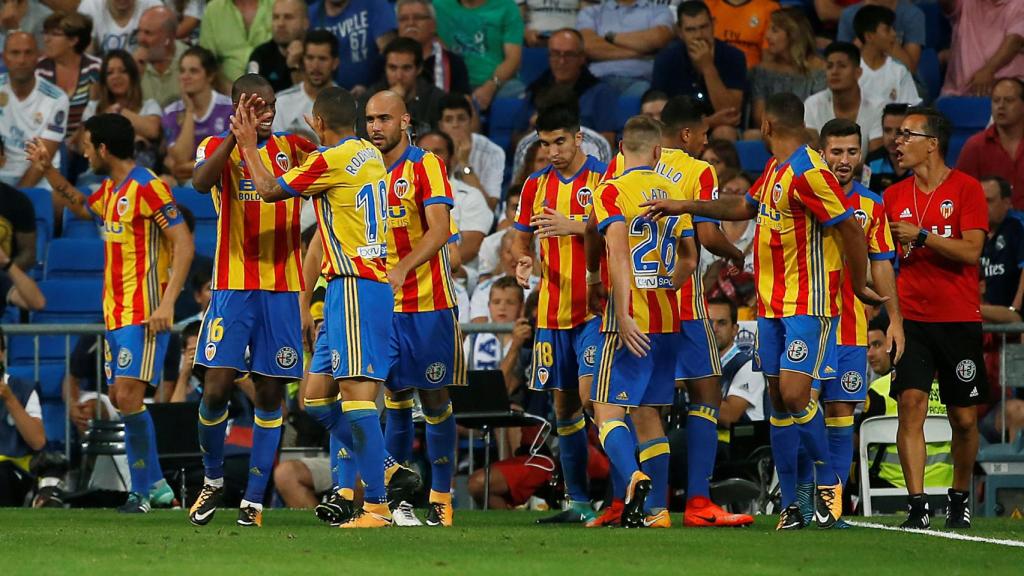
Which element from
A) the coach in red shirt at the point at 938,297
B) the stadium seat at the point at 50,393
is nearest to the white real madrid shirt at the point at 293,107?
the stadium seat at the point at 50,393

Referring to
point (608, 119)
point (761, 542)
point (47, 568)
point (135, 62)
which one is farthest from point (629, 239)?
point (135, 62)

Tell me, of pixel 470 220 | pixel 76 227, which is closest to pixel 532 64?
pixel 470 220

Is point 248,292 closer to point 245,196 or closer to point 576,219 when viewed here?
point 245,196

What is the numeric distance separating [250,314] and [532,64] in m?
9.21

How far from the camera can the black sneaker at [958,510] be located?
10.6 meters

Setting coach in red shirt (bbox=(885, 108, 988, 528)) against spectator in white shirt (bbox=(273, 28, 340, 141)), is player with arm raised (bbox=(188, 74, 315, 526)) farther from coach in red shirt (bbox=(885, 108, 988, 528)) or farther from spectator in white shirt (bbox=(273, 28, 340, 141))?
spectator in white shirt (bbox=(273, 28, 340, 141))

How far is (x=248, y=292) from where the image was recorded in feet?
33.8

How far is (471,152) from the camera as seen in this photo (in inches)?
664

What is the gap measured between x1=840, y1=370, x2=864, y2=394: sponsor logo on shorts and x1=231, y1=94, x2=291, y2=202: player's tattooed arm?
140 inches

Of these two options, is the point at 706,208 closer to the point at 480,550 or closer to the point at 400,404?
the point at 400,404

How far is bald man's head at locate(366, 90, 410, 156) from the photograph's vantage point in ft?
33.1

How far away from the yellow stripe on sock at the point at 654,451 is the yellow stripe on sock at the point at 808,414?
0.80 m

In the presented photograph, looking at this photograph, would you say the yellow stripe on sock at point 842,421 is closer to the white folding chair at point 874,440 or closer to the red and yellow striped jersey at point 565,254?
the red and yellow striped jersey at point 565,254

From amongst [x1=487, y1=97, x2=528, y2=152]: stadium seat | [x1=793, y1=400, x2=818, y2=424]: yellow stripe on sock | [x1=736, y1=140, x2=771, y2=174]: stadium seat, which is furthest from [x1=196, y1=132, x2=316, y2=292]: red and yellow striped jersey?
[x1=487, y1=97, x2=528, y2=152]: stadium seat
